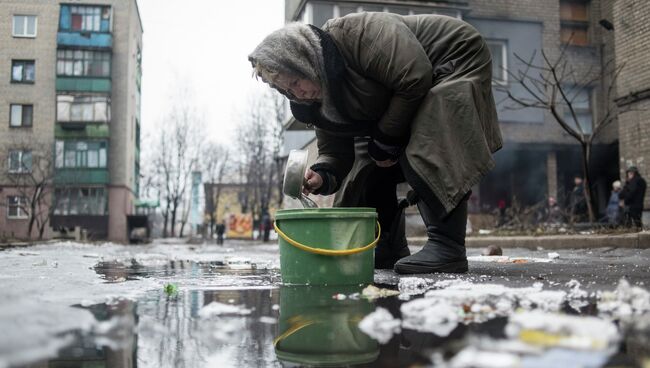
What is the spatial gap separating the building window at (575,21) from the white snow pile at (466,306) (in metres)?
21.2

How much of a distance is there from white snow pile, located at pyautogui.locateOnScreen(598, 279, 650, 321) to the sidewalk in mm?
4782

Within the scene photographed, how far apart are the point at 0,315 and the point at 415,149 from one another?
2.18 metres

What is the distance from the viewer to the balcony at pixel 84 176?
33.7 metres

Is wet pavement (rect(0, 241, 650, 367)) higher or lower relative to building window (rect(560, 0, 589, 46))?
lower

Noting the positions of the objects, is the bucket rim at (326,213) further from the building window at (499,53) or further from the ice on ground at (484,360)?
the building window at (499,53)

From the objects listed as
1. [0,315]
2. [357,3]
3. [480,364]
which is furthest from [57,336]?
[357,3]

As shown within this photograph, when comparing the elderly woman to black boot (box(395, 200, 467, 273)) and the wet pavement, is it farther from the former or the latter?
the wet pavement

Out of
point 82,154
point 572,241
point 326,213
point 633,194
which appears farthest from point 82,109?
point 326,213

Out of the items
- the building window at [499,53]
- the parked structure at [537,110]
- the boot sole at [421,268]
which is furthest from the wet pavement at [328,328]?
the building window at [499,53]

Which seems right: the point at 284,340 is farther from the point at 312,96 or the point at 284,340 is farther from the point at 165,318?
the point at 312,96

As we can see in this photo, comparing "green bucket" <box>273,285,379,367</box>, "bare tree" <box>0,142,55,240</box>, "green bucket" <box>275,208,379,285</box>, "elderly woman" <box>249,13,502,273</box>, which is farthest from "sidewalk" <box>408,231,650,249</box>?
"bare tree" <box>0,142,55,240</box>

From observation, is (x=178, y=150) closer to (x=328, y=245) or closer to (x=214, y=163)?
(x=214, y=163)

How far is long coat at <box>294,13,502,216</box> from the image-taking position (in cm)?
301

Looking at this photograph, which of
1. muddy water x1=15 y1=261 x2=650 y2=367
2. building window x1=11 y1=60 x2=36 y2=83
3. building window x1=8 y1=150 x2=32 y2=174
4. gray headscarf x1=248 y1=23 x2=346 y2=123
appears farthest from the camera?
building window x1=11 y1=60 x2=36 y2=83
